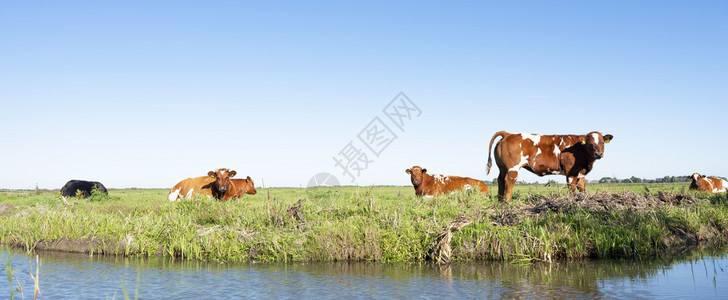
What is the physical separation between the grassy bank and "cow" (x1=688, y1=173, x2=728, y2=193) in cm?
1697

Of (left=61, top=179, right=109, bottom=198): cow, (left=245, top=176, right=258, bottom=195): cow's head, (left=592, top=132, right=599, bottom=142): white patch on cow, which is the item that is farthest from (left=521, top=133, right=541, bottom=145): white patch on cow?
(left=61, top=179, right=109, bottom=198): cow

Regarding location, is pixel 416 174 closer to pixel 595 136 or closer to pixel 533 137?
pixel 533 137

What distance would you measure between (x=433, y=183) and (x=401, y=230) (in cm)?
1059

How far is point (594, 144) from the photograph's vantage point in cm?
1566

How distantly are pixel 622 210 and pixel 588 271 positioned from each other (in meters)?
3.77

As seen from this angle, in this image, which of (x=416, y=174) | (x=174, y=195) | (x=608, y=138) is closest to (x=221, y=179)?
(x=174, y=195)

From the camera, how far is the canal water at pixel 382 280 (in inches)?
267

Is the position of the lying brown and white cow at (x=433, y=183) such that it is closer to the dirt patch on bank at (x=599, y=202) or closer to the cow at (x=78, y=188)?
the dirt patch on bank at (x=599, y=202)

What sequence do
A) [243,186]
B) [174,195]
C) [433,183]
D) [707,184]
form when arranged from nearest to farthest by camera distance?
[174,195]
[433,183]
[243,186]
[707,184]

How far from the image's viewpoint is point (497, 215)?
11.2 m

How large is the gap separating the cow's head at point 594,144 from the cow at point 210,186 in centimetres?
1153

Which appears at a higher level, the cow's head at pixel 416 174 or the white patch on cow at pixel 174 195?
the cow's head at pixel 416 174

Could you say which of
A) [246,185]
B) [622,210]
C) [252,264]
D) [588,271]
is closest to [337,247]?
[252,264]

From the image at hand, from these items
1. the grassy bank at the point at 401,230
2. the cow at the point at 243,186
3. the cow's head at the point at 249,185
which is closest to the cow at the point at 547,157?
the grassy bank at the point at 401,230
